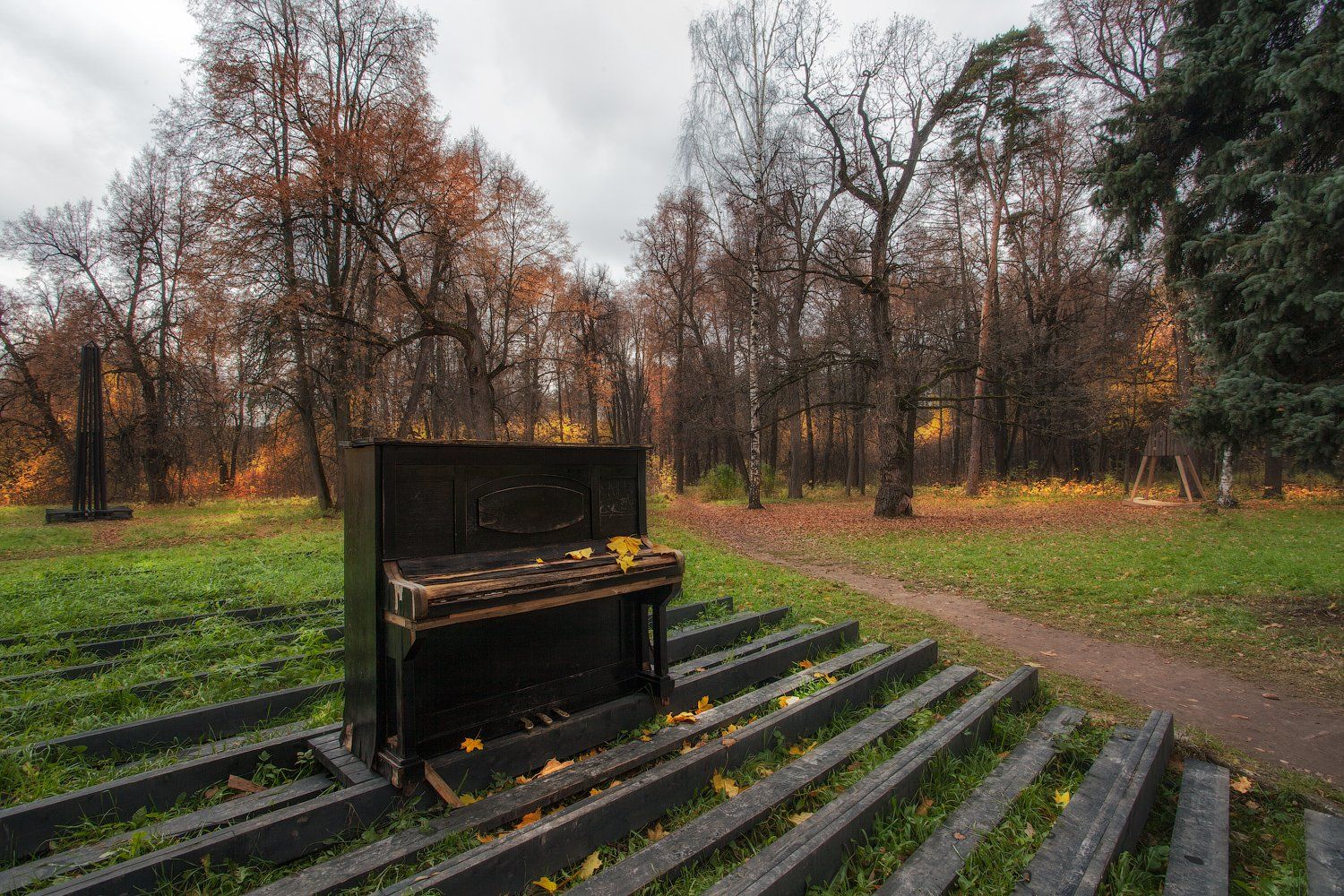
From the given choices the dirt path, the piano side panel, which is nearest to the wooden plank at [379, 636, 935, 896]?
the piano side panel

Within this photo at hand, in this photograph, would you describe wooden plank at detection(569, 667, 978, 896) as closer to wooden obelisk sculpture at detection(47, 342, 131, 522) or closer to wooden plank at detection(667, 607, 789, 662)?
wooden plank at detection(667, 607, 789, 662)

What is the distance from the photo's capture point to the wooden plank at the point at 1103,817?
1983 millimetres

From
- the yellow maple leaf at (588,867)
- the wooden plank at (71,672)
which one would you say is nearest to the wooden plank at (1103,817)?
the yellow maple leaf at (588,867)

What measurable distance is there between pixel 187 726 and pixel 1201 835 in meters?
4.62

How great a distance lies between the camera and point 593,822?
2.21 meters

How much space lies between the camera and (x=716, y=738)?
296cm

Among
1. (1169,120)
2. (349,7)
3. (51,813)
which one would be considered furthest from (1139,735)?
(349,7)

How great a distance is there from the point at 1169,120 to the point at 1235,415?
3.25 meters

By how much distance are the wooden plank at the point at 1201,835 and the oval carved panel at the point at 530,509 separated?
2658mm

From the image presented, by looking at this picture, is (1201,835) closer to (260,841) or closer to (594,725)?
(594,725)

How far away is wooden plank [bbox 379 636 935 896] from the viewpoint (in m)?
1.88

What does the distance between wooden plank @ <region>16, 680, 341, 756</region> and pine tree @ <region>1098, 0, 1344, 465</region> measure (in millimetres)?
7449

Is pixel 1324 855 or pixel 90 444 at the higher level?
pixel 90 444

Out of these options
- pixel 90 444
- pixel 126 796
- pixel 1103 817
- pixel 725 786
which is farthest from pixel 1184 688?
pixel 90 444
